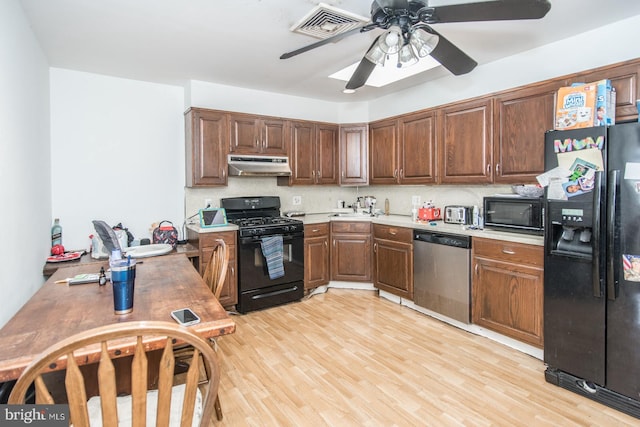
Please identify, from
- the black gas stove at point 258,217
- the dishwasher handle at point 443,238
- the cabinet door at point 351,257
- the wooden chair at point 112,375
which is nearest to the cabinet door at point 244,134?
the black gas stove at point 258,217

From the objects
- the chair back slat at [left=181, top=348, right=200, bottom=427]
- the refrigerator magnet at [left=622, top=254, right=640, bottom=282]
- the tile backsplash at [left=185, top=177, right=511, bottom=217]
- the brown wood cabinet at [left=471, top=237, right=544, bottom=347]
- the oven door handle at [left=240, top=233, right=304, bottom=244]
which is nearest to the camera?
the chair back slat at [left=181, top=348, right=200, bottom=427]

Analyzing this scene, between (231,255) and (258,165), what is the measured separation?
1.06 meters

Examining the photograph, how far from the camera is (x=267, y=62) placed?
3.13 m

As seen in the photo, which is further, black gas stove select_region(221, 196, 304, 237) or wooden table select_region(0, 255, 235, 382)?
black gas stove select_region(221, 196, 304, 237)

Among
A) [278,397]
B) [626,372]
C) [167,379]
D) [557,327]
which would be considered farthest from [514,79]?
[167,379]

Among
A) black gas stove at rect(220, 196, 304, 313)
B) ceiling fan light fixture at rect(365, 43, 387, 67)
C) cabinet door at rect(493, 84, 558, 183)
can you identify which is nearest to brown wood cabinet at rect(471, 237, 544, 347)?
cabinet door at rect(493, 84, 558, 183)

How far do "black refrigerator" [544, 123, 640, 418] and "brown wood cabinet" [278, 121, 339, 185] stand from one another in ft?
8.63

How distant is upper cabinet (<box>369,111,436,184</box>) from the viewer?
3674 mm

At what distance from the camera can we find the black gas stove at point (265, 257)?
351 centimetres

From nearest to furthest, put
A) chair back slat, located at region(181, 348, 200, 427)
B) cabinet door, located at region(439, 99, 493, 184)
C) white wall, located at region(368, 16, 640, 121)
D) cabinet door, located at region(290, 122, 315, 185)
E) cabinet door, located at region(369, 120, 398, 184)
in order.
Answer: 1. chair back slat, located at region(181, 348, 200, 427)
2. white wall, located at region(368, 16, 640, 121)
3. cabinet door, located at region(439, 99, 493, 184)
4. cabinet door, located at region(369, 120, 398, 184)
5. cabinet door, located at region(290, 122, 315, 185)

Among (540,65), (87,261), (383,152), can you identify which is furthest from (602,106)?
(87,261)

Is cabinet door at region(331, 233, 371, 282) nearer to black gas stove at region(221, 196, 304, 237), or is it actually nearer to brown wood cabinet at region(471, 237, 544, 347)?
black gas stove at region(221, 196, 304, 237)

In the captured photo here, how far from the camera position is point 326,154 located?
448cm

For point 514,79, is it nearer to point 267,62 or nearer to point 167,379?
point 267,62
